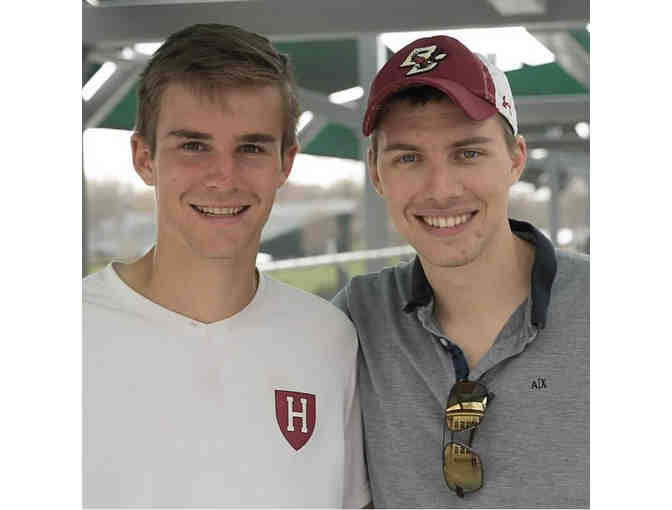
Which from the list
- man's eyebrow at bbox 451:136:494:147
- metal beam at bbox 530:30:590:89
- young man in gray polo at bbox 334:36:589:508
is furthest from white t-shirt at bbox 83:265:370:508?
metal beam at bbox 530:30:590:89

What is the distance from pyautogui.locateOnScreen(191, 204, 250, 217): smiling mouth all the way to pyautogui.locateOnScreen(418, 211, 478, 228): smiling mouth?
0.36 meters

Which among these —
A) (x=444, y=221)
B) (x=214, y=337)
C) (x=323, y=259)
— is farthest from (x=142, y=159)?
(x=323, y=259)

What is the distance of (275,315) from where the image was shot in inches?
65.4

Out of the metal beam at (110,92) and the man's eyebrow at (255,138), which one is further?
the metal beam at (110,92)

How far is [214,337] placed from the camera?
1.58 meters

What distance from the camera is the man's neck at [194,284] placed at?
1.60 metres

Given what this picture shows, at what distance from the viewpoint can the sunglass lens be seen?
1495 mm

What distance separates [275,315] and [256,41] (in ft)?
1.91

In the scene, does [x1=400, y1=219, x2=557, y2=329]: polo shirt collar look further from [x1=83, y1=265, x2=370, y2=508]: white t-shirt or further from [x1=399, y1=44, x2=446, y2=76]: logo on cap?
[x1=399, y1=44, x2=446, y2=76]: logo on cap

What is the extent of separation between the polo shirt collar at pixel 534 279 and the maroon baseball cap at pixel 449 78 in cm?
23

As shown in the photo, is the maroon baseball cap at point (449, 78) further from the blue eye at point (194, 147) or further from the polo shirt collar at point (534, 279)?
the blue eye at point (194, 147)

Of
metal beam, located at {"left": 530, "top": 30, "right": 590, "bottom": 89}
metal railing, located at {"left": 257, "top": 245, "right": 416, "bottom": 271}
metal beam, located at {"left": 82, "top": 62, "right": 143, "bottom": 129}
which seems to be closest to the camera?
metal beam, located at {"left": 82, "top": 62, "right": 143, "bottom": 129}

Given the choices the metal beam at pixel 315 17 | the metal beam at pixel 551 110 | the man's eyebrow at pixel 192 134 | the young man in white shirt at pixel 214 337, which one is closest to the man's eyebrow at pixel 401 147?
the young man in white shirt at pixel 214 337
